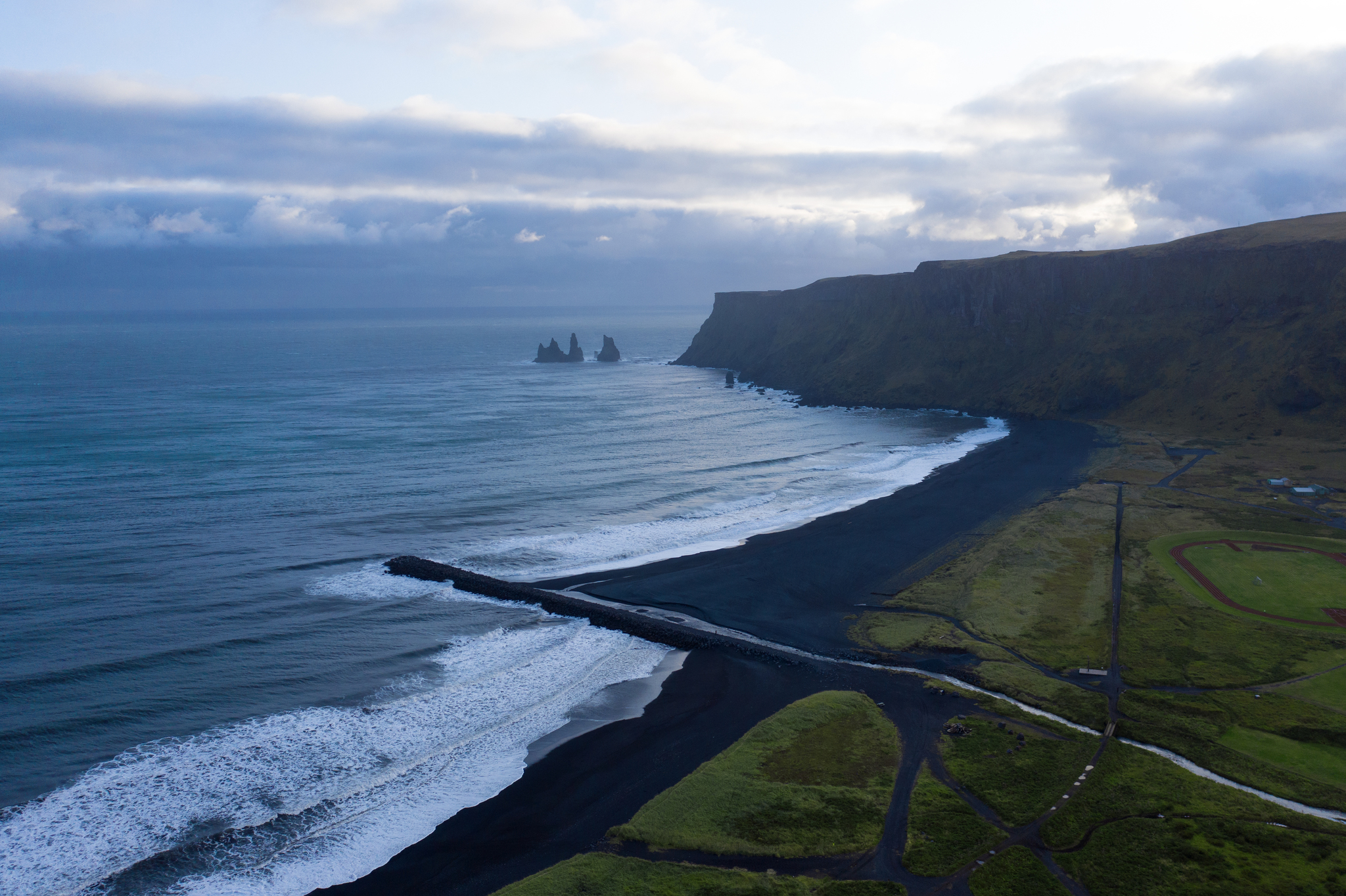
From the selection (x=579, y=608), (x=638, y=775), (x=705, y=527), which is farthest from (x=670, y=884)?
(x=705, y=527)

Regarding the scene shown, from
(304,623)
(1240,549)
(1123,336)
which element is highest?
(1123,336)

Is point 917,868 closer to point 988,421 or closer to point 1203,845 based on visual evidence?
point 1203,845

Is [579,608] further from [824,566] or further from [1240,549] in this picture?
[1240,549]

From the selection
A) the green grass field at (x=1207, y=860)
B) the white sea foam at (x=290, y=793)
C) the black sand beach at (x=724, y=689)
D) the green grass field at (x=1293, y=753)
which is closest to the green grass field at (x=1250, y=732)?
the green grass field at (x=1293, y=753)

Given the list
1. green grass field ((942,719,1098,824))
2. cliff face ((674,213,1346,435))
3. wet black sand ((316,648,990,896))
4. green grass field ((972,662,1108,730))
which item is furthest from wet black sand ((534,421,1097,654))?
cliff face ((674,213,1346,435))

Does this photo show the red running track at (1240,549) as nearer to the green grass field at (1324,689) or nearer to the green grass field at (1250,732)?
the green grass field at (1324,689)

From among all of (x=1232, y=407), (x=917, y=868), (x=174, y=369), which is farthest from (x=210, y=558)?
(x=174, y=369)
